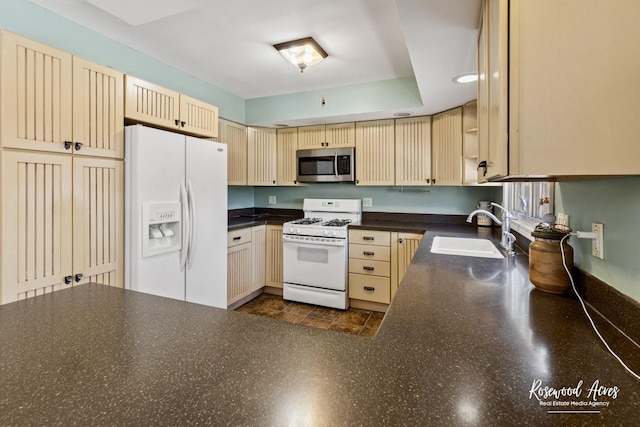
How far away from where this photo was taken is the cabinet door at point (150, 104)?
81.1 inches

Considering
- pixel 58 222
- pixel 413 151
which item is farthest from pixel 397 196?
pixel 58 222

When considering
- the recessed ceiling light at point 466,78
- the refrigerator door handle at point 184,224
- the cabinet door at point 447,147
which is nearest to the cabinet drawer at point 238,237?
the refrigerator door handle at point 184,224

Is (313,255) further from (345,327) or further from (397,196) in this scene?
(397,196)

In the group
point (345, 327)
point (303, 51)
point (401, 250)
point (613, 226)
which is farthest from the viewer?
point (401, 250)

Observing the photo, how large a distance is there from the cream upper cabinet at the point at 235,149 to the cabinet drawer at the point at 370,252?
1574 millimetres

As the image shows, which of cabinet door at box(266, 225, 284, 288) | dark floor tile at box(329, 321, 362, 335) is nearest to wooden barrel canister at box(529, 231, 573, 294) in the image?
dark floor tile at box(329, 321, 362, 335)

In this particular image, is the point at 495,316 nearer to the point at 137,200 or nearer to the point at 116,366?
the point at 116,366

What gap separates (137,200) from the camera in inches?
76.5

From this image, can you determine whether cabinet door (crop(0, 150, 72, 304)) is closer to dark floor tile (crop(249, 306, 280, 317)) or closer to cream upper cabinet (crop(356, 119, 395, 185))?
dark floor tile (crop(249, 306, 280, 317))

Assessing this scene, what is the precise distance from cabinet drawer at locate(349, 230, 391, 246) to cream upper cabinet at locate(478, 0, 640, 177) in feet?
7.65

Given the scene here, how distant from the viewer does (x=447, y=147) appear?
9.93 ft

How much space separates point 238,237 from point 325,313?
1.23 m

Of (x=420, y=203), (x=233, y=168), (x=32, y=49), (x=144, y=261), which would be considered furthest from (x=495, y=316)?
(x=233, y=168)

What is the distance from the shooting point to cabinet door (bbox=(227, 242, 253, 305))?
10.2 ft
